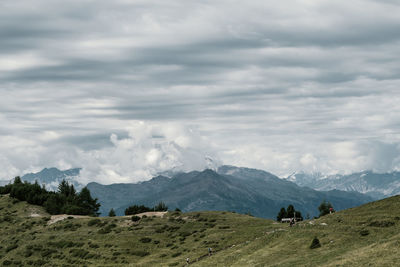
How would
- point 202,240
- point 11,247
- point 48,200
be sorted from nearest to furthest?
point 202,240 → point 11,247 → point 48,200

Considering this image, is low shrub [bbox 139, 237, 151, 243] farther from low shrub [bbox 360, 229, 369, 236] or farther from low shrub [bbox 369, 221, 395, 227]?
low shrub [bbox 360, 229, 369, 236]

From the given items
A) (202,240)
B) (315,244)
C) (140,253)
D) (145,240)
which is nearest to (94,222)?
(145,240)

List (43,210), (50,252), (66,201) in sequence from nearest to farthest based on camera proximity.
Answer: (50,252)
(43,210)
(66,201)

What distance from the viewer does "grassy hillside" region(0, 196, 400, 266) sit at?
63375 millimetres

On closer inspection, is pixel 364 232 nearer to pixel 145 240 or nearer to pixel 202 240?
pixel 202 240

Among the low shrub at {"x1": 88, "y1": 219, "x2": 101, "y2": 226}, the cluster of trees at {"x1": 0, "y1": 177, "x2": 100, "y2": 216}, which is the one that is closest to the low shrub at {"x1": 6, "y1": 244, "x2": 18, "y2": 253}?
the low shrub at {"x1": 88, "y1": 219, "x2": 101, "y2": 226}

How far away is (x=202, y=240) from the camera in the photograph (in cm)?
9919

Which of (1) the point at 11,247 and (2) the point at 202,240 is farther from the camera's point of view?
(1) the point at 11,247

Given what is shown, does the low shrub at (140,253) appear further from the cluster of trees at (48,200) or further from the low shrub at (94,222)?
the cluster of trees at (48,200)

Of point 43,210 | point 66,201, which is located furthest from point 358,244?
point 66,201

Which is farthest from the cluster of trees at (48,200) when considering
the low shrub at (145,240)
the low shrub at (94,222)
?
the low shrub at (145,240)

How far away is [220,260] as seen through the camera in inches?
2968

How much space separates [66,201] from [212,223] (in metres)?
93.1

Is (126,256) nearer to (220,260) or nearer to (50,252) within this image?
(50,252)
